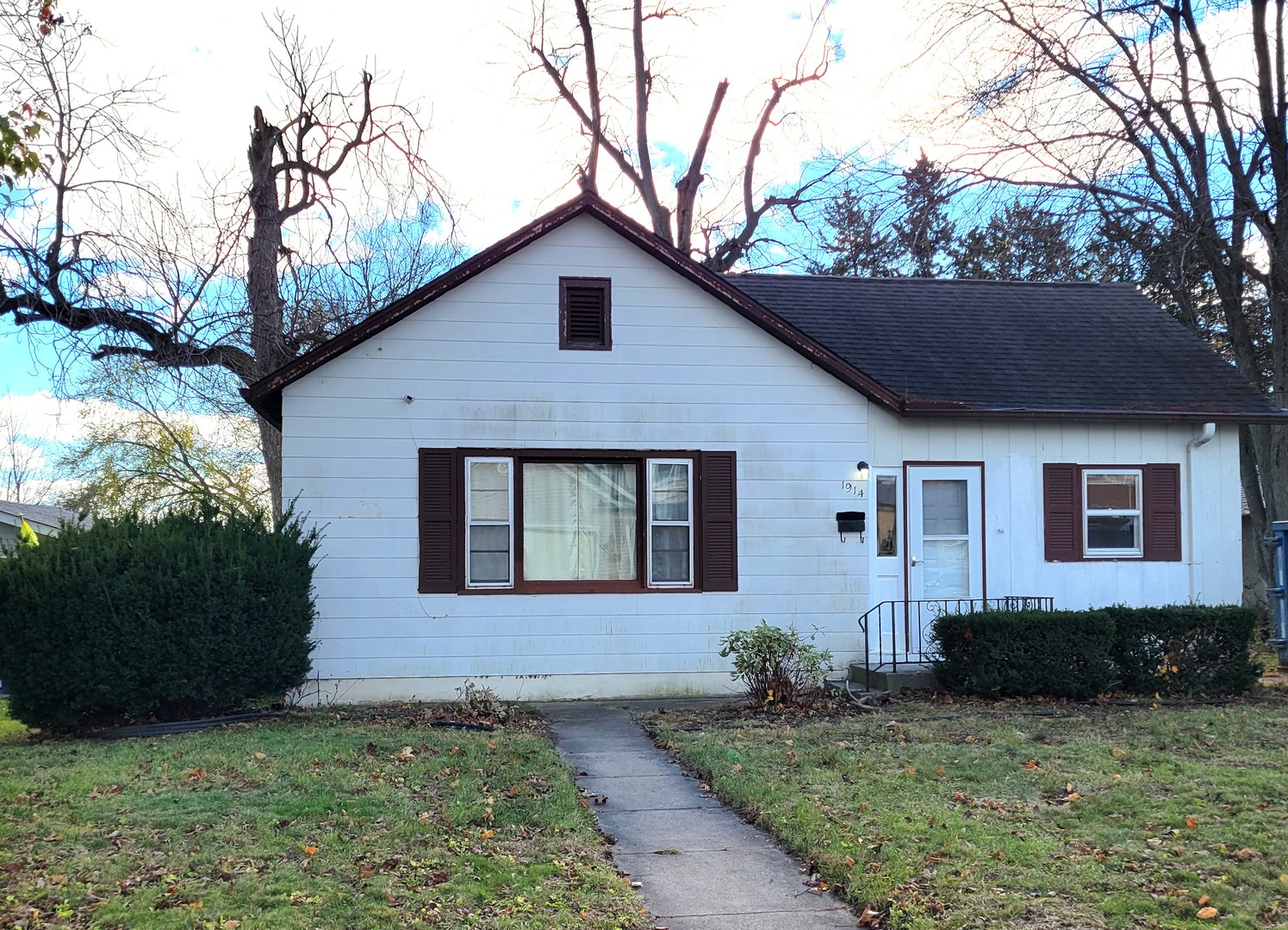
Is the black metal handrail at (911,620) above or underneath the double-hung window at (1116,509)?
underneath

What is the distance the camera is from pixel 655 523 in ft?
41.5

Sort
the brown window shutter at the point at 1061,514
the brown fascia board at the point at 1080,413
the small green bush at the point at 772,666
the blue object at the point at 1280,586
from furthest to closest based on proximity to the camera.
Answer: the brown window shutter at the point at 1061,514
the blue object at the point at 1280,586
the brown fascia board at the point at 1080,413
the small green bush at the point at 772,666

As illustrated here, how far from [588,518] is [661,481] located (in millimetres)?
913

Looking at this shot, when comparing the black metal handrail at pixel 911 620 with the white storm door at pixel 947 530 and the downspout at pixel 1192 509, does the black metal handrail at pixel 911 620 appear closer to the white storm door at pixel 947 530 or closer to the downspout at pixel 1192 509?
the white storm door at pixel 947 530

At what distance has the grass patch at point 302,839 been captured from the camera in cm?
509

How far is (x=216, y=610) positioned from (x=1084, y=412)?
32.1 ft

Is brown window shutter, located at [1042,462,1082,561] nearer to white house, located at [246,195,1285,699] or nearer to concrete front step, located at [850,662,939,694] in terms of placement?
white house, located at [246,195,1285,699]

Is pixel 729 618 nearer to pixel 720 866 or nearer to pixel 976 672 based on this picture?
pixel 976 672

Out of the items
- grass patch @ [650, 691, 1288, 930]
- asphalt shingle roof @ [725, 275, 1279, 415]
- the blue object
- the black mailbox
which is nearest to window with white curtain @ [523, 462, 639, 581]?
the black mailbox

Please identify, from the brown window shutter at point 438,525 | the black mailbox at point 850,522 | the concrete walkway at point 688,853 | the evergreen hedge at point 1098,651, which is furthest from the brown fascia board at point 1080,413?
the concrete walkway at point 688,853

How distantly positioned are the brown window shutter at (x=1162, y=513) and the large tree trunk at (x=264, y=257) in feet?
38.4

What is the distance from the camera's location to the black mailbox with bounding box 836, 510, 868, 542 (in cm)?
1274

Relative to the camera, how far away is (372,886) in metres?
5.37

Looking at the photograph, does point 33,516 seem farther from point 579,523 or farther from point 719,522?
point 719,522
